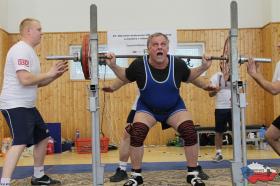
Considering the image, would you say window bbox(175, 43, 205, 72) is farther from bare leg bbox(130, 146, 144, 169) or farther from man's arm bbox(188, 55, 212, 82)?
bare leg bbox(130, 146, 144, 169)

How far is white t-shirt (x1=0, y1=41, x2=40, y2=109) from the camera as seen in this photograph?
11.2 feet

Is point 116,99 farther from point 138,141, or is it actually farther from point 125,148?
point 138,141

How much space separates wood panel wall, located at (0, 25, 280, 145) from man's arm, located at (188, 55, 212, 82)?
5213 millimetres

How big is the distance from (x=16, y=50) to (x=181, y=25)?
5891 millimetres

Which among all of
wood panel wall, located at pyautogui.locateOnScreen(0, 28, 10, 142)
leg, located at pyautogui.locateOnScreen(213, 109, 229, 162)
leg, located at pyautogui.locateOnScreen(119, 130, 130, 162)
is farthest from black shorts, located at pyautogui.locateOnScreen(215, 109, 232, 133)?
wood panel wall, located at pyautogui.locateOnScreen(0, 28, 10, 142)

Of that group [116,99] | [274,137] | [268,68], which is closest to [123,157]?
[274,137]

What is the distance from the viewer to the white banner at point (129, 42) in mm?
7848

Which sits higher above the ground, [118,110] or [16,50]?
[16,50]

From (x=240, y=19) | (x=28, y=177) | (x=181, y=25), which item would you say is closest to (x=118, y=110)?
(x=181, y=25)

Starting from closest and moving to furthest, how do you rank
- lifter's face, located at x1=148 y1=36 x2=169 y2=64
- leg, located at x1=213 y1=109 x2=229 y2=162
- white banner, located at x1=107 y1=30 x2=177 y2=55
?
lifter's face, located at x1=148 y1=36 x2=169 y2=64 < leg, located at x1=213 y1=109 x2=229 y2=162 < white banner, located at x1=107 y1=30 x2=177 y2=55

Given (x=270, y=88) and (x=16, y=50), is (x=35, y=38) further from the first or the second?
(x=270, y=88)

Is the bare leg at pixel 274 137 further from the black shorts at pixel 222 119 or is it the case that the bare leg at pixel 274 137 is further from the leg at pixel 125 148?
the black shorts at pixel 222 119

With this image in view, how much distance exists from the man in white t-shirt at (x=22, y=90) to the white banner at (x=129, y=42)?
4193mm

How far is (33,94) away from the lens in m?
3.58
